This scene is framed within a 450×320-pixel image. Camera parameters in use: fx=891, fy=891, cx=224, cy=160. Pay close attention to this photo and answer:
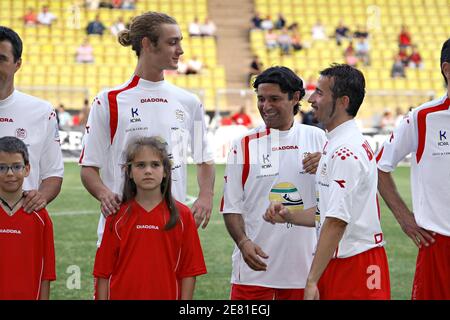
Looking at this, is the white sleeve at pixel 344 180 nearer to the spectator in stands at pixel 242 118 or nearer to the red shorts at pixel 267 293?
the red shorts at pixel 267 293

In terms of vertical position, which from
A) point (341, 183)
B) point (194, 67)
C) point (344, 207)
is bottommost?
point (344, 207)

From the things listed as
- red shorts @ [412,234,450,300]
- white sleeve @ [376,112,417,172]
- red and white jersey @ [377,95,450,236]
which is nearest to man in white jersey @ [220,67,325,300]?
white sleeve @ [376,112,417,172]

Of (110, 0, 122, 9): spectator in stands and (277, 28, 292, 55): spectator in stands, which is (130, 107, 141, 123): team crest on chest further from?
(110, 0, 122, 9): spectator in stands

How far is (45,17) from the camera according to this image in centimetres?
3053

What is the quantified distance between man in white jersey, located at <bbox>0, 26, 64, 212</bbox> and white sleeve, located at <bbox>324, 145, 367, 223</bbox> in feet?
5.35

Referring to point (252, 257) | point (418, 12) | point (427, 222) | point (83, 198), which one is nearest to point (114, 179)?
point (252, 257)

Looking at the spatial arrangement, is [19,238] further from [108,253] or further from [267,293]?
[267,293]

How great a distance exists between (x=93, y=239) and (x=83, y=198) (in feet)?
14.2

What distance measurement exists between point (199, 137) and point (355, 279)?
142 cm

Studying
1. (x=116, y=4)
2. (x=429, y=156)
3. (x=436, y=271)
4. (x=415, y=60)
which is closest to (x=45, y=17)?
(x=116, y=4)

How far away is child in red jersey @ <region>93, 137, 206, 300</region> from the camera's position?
471 cm

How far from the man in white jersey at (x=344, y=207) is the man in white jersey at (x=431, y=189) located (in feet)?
2.44

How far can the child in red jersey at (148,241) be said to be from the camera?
4715 mm

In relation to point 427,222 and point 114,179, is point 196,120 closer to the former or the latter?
point 114,179
